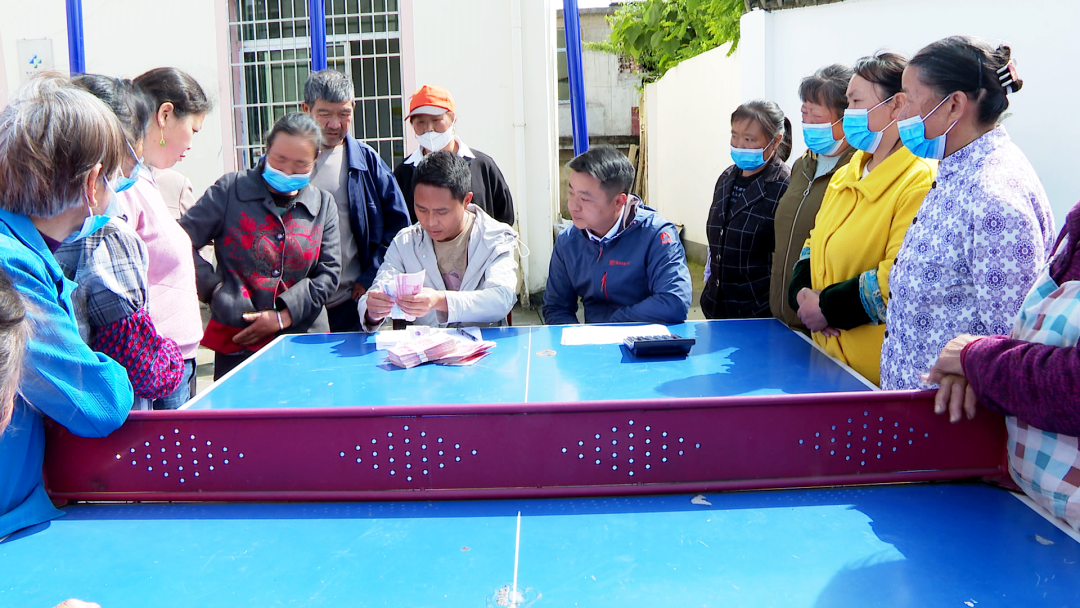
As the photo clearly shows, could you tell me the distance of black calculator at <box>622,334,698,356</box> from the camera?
9.62 ft

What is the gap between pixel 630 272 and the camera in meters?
3.61

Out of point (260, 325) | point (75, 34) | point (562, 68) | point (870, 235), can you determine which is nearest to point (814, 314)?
point (870, 235)

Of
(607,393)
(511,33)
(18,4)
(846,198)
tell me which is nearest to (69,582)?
(607,393)

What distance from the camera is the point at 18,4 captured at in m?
8.17

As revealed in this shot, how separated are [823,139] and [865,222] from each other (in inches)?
29.3

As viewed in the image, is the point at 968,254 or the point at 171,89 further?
the point at 171,89

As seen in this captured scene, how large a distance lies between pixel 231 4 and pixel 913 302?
7.80 metres

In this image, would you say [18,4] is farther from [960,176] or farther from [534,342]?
[960,176]

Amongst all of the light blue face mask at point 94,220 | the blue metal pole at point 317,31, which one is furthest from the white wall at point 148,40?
the light blue face mask at point 94,220

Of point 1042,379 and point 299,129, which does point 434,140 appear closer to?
point 299,129

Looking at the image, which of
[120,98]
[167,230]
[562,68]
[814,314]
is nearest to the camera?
[120,98]

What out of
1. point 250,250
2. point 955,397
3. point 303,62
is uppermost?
point 303,62

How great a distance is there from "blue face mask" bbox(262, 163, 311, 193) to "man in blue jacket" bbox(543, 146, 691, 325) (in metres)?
1.18

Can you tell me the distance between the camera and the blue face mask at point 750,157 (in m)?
4.02
